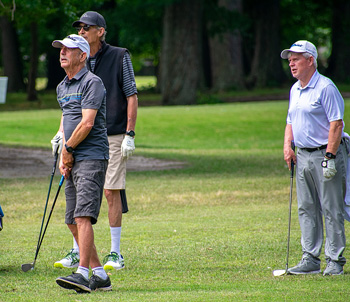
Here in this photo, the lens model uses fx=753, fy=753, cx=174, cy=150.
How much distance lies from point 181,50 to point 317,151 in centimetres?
2602

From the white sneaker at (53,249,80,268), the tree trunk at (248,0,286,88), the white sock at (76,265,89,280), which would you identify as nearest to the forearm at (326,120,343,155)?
the white sock at (76,265,89,280)

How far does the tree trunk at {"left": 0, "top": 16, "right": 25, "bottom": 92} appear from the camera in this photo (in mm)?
44062

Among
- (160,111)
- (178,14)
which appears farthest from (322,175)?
(178,14)

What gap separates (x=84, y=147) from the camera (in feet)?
19.2

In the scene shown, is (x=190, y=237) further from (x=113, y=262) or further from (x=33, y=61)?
(x=33, y=61)

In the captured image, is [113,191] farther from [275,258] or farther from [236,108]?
[236,108]

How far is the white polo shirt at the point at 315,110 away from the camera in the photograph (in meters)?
6.43

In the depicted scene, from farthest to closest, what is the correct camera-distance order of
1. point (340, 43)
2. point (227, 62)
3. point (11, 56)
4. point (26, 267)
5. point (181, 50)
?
point (340, 43), point (11, 56), point (227, 62), point (181, 50), point (26, 267)

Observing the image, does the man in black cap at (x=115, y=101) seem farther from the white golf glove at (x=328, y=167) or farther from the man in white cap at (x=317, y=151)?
the white golf glove at (x=328, y=167)

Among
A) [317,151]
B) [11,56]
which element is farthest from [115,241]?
[11,56]

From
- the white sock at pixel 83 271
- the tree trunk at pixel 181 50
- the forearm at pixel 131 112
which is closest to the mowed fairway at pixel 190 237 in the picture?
the white sock at pixel 83 271

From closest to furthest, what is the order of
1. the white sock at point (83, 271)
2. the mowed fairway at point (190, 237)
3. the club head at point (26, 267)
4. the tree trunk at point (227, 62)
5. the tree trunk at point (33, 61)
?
1. the white sock at point (83, 271)
2. the mowed fairway at point (190, 237)
3. the club head at point (26, 267)
4. the tree trunk at point (33, 61)
5. the tree trunk at point (227, 62)

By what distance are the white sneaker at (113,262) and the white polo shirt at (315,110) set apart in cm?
194

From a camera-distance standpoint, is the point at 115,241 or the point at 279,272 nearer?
the point at 279,272
